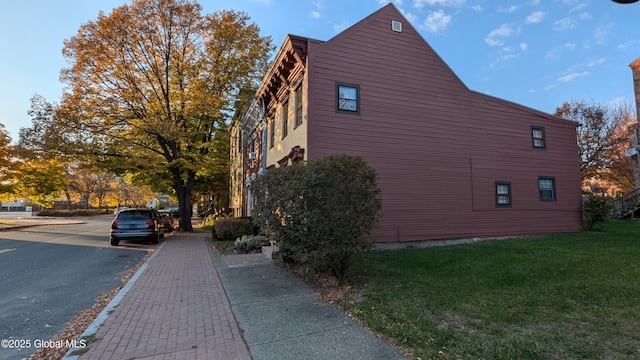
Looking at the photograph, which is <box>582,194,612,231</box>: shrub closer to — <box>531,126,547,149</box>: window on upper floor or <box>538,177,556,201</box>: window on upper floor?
<box>538,177,556,201</box>: window on upper floor

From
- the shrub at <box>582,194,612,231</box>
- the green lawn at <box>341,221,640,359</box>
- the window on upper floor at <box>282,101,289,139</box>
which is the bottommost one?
the green lawn at <box>341,221,640,359</box>

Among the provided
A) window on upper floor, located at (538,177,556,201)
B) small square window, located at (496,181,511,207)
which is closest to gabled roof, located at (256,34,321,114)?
small square window, located at (496,181,511,207)

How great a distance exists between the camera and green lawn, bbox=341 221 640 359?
3.73 meters

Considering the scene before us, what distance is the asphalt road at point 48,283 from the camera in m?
4.91

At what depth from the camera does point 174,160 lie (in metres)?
18.9

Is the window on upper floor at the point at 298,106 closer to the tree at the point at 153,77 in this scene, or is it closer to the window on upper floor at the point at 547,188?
the tree at the point at 153,77

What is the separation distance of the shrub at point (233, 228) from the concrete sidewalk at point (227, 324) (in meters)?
6.98

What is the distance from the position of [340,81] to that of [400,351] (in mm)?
9082

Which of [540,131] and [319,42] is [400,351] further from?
[540,131]

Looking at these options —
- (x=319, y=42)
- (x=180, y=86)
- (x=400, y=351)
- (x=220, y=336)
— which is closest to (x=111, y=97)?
(x=180, y=86)

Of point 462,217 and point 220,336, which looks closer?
point 220,336

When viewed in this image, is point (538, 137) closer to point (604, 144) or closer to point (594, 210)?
point (594, 210)

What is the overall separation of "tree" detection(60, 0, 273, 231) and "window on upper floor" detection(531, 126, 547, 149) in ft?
47.3

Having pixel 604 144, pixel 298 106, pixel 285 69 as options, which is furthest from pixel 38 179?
pixel 604 144
